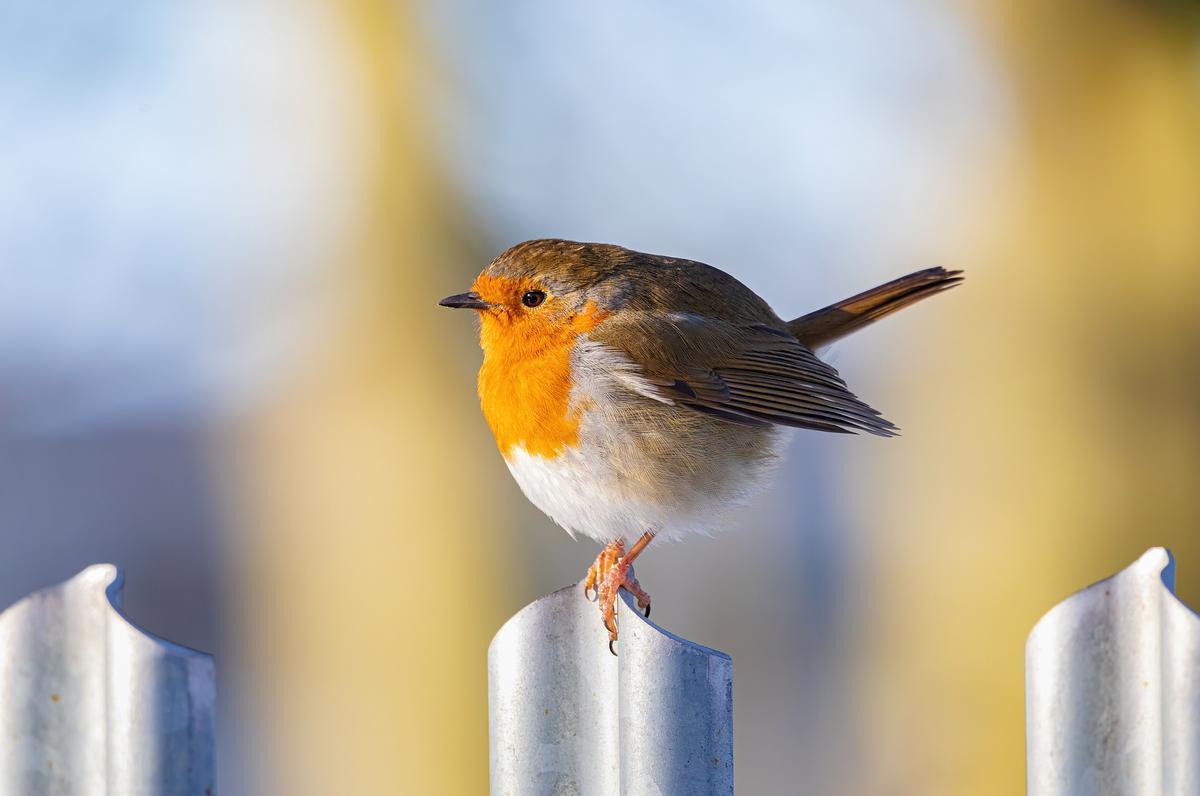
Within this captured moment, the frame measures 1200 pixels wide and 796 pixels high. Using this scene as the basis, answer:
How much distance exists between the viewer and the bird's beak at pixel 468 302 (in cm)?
215

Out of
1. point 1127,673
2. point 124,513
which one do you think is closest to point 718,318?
point 1127,673

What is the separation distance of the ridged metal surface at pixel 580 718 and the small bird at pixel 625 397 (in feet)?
1.72

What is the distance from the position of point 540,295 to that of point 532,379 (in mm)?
173

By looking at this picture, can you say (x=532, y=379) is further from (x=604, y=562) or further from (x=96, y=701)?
(x=96, y=701)

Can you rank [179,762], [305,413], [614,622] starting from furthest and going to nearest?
[305,413], [614,622], [179,762]

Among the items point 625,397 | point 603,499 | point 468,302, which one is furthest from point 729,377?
point 468,302

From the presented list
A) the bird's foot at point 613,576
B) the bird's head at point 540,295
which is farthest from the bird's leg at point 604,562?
the bird's head at point 540,295

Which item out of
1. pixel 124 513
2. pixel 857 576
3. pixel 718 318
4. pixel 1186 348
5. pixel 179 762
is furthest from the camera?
pixel 124 513

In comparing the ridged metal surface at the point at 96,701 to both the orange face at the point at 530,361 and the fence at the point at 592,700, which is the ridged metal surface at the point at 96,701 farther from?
the orange face at the point at 530,361

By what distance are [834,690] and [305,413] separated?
2.53 metres

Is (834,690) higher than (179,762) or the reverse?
higher

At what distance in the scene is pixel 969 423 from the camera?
4449 mm

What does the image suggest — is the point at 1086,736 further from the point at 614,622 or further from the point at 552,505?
the point at 552,505

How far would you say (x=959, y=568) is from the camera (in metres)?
4.50
